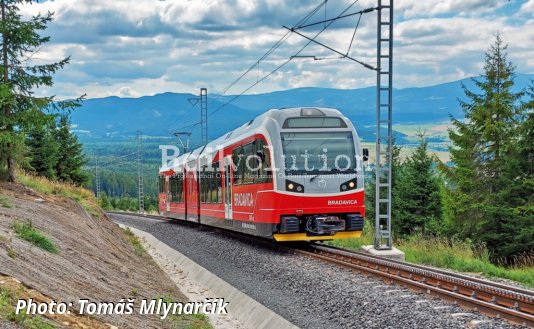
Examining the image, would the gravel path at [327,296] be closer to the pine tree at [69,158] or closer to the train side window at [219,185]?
the train side window at [219,185]

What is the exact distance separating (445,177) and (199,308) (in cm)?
3451

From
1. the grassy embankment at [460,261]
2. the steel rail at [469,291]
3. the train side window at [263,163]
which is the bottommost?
the grassy embankment at [460,261]

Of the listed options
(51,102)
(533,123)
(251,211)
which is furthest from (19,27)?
(533,123)

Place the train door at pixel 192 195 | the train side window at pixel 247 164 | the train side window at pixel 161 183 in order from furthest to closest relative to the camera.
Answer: the train side window at pixel 161 183, the train door at pixel 192 195, the train side window at pixel 247 164

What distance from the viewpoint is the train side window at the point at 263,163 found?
18.7 meters

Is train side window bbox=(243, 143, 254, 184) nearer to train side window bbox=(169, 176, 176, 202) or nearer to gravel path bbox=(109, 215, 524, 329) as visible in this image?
gravel path bbox=(109, 215, 524, 329)

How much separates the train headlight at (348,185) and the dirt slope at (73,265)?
211 inches

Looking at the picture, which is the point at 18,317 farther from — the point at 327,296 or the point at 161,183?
the point at 161,183

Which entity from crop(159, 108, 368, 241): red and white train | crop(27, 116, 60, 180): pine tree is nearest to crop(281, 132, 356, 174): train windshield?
crop(159, 108, 368, 241): red and white train

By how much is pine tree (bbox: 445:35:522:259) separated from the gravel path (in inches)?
738

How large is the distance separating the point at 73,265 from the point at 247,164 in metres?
9.48

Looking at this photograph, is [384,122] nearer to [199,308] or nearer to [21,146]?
[199,308]

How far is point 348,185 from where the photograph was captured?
18875 mm

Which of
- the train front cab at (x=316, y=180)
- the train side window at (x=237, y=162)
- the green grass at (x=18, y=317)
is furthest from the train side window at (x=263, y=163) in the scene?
the green grass at (x=18, y=317)
